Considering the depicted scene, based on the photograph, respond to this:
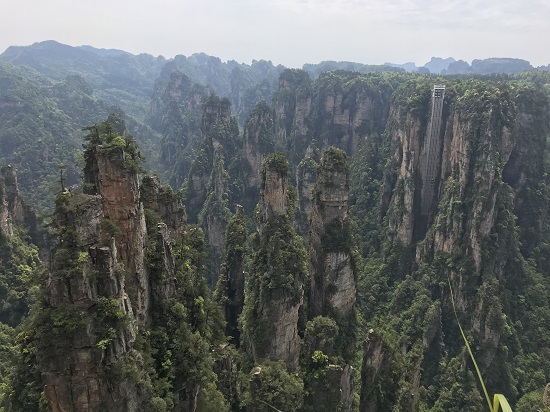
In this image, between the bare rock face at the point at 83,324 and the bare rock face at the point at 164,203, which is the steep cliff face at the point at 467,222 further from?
the bare rock face at the point at 83,324

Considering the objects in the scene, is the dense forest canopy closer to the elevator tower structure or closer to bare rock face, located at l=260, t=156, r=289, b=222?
bare rock face, located at l=260, t=156, r=289, b=222

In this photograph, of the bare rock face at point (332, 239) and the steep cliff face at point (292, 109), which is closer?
the bare rock face at point (332, 239)

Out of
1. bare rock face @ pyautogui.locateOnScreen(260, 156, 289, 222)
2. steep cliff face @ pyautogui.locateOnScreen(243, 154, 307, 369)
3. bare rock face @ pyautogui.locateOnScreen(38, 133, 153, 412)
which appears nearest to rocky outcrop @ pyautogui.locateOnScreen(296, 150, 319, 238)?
steep cliff face @ pyautogui.locateOnScreen(243, 154, 307, 369)

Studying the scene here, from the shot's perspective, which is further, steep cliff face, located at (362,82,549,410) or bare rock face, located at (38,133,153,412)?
steep cliff face, located at (362,82,549,410)

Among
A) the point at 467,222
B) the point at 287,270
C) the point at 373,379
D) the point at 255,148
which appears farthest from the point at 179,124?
the point at 373,379

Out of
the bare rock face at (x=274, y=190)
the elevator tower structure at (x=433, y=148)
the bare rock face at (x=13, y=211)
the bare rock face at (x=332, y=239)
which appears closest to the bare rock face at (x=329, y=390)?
the bare rock face at (x=332, y=239)

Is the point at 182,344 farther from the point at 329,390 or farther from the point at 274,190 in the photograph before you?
the point at 274,190
